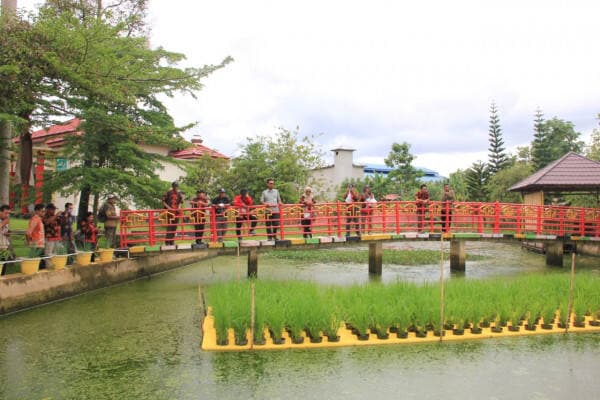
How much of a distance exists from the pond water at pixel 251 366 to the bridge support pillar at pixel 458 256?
7.59 metres

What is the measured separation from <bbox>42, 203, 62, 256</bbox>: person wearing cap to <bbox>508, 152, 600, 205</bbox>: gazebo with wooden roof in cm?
1367

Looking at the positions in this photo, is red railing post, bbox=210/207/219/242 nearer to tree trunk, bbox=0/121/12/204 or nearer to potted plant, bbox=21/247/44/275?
potted plant, bbox=21/247/44/275

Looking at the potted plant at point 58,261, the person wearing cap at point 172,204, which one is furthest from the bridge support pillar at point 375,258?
the potted plant at point 58,261

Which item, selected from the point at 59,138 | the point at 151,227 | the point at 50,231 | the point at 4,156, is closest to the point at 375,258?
the point at 151,227

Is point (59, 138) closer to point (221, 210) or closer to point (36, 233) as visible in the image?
point (221, 210)

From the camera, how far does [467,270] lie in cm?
1510

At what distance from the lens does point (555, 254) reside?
1567 cm

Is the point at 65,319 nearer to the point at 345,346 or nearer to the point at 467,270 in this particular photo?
the point at 345,346

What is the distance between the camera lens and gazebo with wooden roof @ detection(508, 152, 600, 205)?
1612 centimetres

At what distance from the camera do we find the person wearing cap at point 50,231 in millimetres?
9859

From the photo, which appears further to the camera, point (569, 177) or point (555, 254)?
point (569, 177)

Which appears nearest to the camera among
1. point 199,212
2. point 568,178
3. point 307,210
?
point 199,212

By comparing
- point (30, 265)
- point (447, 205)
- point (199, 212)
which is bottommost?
point (30, 265)

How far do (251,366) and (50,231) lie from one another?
588 cm
